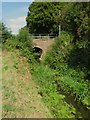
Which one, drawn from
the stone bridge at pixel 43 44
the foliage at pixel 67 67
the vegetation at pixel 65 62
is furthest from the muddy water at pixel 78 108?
the stone bridge at pixel 43 44

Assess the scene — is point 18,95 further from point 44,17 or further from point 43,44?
point 44,17

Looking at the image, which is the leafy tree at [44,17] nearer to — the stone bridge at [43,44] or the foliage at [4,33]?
the stone bridge at [43,44]

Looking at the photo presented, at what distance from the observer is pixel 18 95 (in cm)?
1396

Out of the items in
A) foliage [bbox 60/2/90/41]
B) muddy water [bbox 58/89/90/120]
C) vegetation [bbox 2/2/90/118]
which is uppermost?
foliage [bbox 60/2/90/41]

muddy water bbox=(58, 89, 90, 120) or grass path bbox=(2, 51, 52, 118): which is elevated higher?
grass path bbox=(2, 51, 52, 118)

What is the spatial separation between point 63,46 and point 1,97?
1844 cm

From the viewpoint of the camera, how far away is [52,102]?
48.2 feet

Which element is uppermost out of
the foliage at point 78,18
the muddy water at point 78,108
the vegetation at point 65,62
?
the foliage at point 78,18

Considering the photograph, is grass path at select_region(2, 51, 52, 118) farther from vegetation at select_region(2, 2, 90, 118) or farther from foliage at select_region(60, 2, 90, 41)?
foliage at select_region(60, 2, 90, 41)

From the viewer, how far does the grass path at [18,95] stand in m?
11.5

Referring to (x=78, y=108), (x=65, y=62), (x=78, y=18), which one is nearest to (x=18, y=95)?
(x=78, y=108)

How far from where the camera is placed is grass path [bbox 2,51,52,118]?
11.5 metres

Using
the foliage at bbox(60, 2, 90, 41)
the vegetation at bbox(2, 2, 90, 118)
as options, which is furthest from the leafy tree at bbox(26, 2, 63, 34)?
the foliage at bbox(60, 2, 90, 41)

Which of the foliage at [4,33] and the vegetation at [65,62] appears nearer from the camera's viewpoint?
the vegetation at [65,62]
